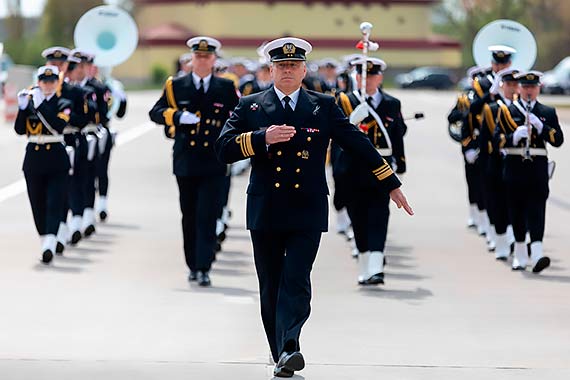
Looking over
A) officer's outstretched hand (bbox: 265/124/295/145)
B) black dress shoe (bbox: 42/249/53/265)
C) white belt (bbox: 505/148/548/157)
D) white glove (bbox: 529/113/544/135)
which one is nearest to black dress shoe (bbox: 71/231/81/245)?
black dress shoe (bbox: 42/249/53/265)

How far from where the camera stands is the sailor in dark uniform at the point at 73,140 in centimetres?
1465

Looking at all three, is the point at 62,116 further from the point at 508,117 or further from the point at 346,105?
the point at 508,117

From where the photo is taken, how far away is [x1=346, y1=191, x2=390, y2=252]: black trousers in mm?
12789

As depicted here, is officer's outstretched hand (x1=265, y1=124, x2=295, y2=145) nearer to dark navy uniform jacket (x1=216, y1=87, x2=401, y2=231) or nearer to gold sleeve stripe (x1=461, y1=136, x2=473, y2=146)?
dark navy uniform jacket (x1=216, y1=87, x2=401, y2=231)

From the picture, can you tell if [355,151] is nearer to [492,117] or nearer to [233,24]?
[492,117]

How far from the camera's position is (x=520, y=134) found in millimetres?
13258

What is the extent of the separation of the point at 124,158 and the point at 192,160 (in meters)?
16.6

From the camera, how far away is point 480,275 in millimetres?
13477

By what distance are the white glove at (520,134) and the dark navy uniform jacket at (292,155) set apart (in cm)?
451

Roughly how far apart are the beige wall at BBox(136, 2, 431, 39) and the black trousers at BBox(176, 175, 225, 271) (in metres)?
101

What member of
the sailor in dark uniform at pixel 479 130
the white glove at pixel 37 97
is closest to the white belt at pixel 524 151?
the sailor in dark uniform at pixel 479 130

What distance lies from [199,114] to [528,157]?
284 cm

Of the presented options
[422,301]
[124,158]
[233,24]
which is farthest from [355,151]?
[233,24]

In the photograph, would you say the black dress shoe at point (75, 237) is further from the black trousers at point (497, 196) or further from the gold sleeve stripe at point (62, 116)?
the black trousers at point (497, 196)
